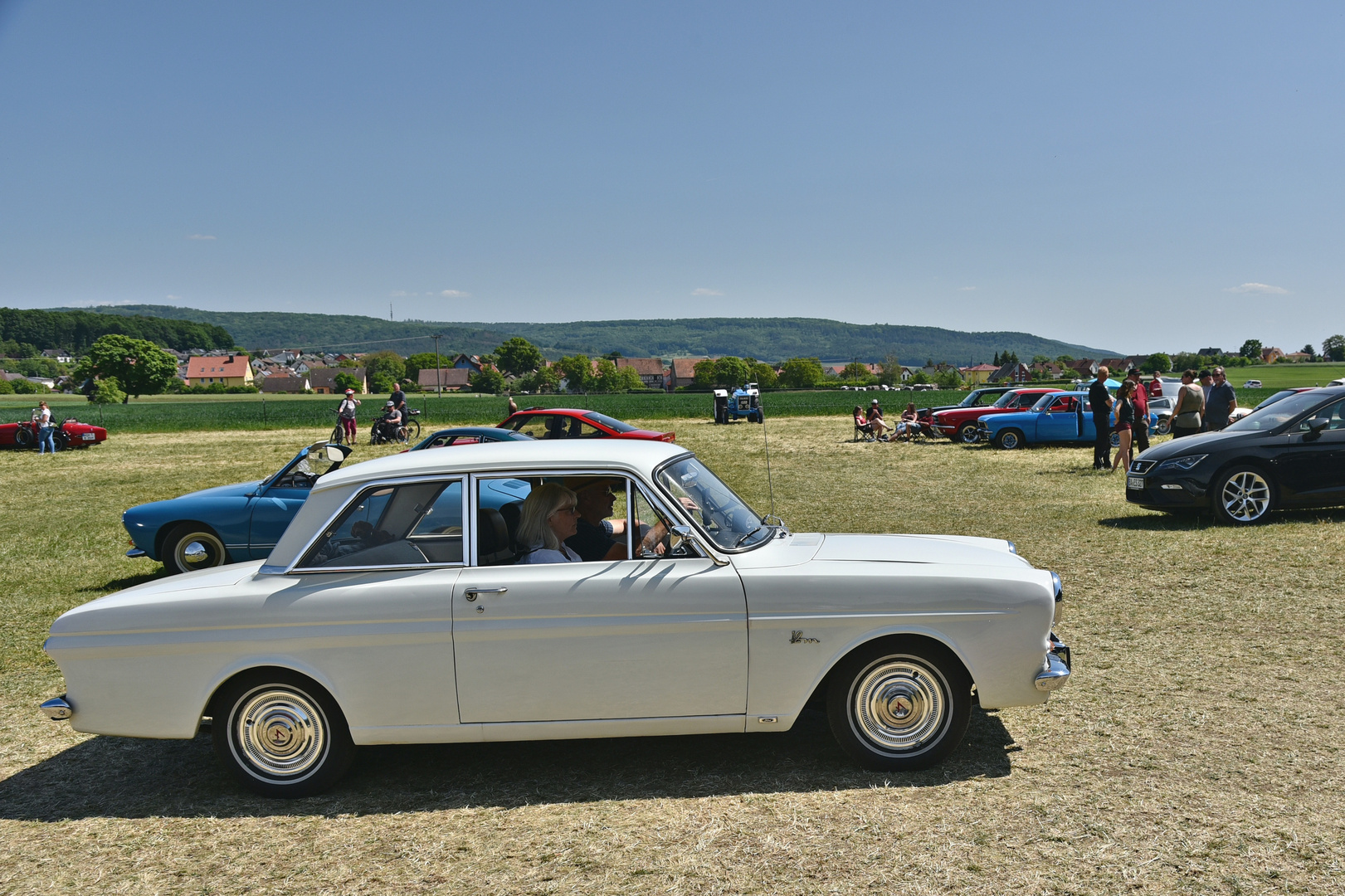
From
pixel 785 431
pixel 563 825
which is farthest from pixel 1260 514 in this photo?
pixel 785 431

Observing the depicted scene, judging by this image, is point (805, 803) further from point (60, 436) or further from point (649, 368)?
point (649, 368)

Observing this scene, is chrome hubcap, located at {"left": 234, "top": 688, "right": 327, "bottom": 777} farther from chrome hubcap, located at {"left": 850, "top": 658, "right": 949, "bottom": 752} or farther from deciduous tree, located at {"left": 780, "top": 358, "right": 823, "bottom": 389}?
deciduous tree, located at {"left": 780, "top": 358, "right": 823, "bottom": 389}

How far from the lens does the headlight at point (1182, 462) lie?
10664 mm

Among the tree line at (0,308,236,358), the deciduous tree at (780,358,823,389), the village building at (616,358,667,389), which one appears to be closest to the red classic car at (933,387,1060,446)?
the deciduous tree at (780,358,823,389)

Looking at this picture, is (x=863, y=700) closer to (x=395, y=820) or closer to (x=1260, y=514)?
(x=395, y=820)

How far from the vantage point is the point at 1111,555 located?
9.23m

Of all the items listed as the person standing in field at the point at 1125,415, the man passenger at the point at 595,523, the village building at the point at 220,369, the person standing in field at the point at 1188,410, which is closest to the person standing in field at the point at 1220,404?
the person standing in field at the point at 1188,410

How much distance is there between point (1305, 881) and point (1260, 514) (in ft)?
28.2

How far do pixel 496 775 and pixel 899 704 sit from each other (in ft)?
6.45

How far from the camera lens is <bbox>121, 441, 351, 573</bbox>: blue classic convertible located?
28.9 ft

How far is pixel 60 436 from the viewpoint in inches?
1147

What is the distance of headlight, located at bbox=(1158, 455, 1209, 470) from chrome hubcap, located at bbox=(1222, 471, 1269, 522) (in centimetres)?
39

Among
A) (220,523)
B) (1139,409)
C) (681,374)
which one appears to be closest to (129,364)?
(681,374)

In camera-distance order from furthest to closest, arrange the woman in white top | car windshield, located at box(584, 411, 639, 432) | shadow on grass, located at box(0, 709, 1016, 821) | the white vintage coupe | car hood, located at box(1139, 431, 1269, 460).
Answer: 1. car windshield, located at box(584, 411, 639, 432)
2. car hood, located at box(1139, 431, 1269, 460)
3. the woman in white top
4. shadow on grass, located at box(0, 709, 1016, 821)
5. the white vintage coupe
